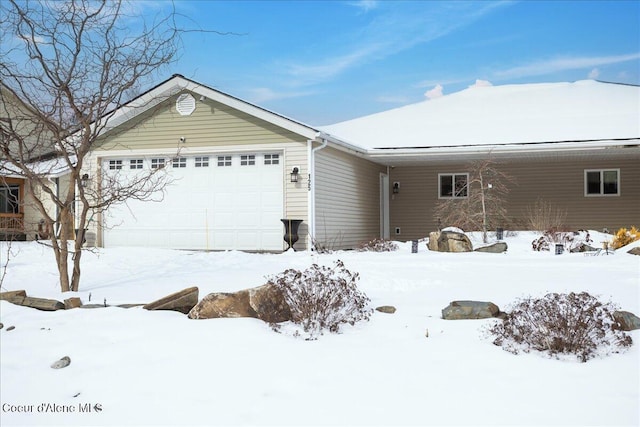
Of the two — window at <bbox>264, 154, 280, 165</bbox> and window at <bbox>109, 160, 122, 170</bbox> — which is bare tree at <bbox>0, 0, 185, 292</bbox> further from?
window at <bbox>109, 160, 122, 170</bbox>

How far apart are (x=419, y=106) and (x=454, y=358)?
1872 cm

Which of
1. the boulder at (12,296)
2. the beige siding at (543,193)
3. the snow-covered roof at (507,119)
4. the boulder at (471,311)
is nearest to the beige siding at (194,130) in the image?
the snow-covered roof at (507,119)

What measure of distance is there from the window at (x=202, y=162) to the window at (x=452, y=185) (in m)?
7.37

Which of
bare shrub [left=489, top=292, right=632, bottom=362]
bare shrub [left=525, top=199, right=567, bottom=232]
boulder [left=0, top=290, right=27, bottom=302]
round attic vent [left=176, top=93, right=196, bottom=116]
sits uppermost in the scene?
round attic vent [left=176, top=93, right=196, bottom=116]

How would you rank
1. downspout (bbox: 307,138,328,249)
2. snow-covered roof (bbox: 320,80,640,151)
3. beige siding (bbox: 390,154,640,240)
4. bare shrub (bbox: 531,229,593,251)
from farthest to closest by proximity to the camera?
beige siding (bbox: 390,154,640,240) < snow-covered roof (bbox: 320,80,640,151) < downspout (bbox: 307,138,328,249) < bare shrub (bbox: 531,229,593,251)

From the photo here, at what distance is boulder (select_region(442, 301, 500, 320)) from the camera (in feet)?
20.0

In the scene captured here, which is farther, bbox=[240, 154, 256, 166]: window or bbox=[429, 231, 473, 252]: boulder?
bbox=[240, 154, 256, 166]: window

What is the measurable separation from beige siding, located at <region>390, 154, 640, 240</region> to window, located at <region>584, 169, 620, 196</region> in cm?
11

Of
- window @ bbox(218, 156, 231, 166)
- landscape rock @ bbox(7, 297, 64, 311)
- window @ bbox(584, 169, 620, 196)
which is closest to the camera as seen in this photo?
landscape rock @ bbox(7, 297, 64, 311)

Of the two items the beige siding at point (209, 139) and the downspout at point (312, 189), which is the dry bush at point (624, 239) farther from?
the beige siding at point (209, 139)

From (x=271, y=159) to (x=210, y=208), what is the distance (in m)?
1.96

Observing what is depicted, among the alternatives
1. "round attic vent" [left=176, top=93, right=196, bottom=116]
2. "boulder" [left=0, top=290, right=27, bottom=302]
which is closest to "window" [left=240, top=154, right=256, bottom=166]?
"round attic vent" [left=176, top=93, right=196, bottom=116]

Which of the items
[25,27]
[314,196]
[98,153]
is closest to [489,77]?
[314,196]

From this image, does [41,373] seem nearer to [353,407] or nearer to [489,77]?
[353,407]
